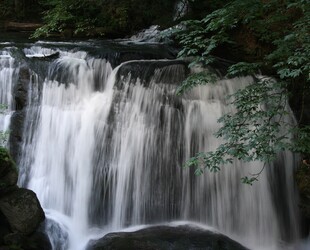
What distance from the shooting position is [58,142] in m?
7.58

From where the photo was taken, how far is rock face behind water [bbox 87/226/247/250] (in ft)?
19.1

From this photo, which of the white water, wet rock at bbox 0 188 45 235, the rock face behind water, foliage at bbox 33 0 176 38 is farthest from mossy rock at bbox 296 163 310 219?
foliage at bbox 33 0 176 38

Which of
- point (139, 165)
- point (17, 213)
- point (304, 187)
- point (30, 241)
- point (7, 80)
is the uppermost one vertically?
point (7, 80)

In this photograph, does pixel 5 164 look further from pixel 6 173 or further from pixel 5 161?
pixel 6 173

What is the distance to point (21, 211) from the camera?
19.2ft

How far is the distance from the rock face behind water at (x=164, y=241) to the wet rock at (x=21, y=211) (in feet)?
3.39

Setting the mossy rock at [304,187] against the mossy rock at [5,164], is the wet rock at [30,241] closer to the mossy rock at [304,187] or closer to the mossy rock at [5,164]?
the mossy rock at [5,164]

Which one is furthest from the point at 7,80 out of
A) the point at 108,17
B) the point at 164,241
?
the point at 108,17

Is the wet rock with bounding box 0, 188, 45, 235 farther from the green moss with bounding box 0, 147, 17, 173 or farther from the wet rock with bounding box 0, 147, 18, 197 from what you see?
the green moss with bounding box 0, 147, 17, 173

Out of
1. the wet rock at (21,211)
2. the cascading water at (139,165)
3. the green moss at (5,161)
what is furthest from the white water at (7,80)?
the wet rock at (21,211)

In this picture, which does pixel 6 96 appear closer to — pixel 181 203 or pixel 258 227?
pixel 181 203

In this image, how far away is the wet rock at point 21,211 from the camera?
584 cm

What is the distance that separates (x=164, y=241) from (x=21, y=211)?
7.56ft

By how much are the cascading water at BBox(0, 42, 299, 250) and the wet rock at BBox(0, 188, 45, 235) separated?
642 millimetres
